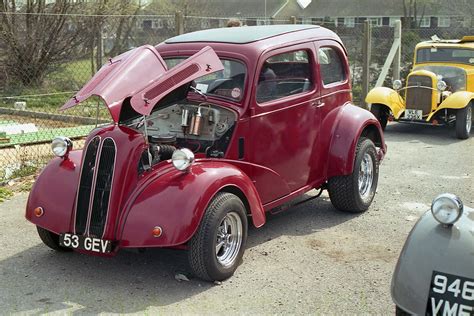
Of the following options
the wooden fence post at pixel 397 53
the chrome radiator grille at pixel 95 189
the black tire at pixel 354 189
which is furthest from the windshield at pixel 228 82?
the wooden fence post at pixel 397 53

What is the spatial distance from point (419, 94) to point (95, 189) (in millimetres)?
7944

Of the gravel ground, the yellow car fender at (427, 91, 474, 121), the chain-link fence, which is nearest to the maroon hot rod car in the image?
the gravel ground

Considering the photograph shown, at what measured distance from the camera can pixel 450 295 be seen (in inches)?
120

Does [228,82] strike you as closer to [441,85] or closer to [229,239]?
[229,239]

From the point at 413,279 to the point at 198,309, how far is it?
4.97 feet

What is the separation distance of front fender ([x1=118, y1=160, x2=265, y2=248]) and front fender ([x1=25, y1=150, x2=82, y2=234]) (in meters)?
0.51

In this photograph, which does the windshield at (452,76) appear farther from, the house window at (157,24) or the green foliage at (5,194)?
the green foliage at (5,194)

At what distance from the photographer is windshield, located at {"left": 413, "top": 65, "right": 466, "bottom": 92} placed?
1114cm

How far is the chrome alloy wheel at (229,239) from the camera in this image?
14.9ft

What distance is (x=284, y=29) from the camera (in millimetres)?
5785

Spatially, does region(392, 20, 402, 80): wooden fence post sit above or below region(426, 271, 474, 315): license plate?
above

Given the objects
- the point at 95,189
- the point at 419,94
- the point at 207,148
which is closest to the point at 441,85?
the point at 419,94

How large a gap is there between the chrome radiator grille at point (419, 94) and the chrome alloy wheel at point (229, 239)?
719 centimetres

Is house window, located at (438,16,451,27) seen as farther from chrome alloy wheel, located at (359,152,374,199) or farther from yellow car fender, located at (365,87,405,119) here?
chrome alloy wheel, located at (359,152,374,199)
